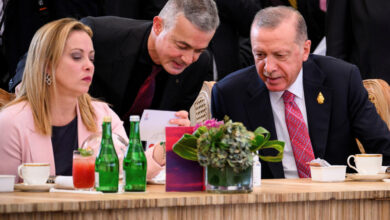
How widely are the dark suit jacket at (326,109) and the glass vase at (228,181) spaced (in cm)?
109

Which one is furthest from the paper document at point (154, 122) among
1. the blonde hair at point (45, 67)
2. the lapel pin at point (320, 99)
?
the lapel pin at point (320, 99)

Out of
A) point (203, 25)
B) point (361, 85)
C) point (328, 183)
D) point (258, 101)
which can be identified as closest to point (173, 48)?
point (203, 25)

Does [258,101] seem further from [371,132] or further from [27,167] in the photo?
[27,167]

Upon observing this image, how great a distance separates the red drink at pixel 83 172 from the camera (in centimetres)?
205

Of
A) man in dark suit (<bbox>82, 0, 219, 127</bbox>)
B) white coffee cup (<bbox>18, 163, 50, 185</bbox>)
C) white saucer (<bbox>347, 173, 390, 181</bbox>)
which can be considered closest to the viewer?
white coffee cup (<bbox>18, 163, 50, 185</bbox>)

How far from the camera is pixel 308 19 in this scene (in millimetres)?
4609

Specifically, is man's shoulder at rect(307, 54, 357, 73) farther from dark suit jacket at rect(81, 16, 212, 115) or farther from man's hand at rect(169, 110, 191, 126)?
man's hand at rect(169, 110, 191, 126)

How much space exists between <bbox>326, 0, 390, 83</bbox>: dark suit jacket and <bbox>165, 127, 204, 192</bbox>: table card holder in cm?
225

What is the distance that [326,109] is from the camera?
3.19m

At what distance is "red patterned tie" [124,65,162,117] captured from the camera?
345cm

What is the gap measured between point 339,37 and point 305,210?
2.33m

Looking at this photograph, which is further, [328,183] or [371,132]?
[371,132]

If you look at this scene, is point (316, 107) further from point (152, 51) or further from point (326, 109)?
point (152, 51)

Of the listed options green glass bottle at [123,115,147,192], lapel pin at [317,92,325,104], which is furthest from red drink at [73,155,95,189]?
lapel pin at [317,92,325,104]
